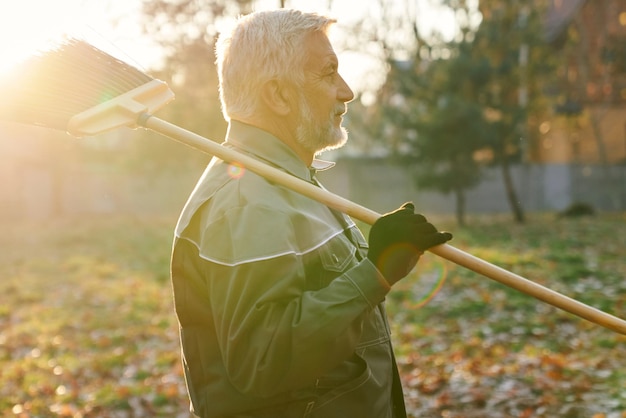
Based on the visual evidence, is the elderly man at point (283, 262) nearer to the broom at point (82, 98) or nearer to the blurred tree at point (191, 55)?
the broom at point (82, 98)

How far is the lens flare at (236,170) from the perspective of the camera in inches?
89.8

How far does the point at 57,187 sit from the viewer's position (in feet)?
102

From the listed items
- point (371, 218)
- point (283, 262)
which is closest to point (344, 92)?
point (371, 218)

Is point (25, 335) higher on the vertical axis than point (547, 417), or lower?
lower

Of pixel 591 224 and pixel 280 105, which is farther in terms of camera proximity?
pixel 591 224

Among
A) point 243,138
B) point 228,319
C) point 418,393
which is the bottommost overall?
point 418,393

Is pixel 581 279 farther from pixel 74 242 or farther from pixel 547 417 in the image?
pixel 74 242

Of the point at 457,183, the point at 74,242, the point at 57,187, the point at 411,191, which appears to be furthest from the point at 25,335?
the point at 57,187

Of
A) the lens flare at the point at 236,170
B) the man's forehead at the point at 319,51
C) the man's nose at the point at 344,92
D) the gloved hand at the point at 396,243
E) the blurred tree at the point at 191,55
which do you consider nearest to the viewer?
the gloved hand at the point at 396,243

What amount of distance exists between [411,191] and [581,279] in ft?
55.1

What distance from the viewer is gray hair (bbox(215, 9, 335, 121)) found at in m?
2.34

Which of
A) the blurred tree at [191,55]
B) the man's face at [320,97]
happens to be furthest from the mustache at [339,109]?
the blurred tree at [191,55]

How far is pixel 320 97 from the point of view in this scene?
2484 millimetres

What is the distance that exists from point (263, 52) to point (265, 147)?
12.0 inches
